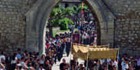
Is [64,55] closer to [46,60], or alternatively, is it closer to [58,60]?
[58,60]

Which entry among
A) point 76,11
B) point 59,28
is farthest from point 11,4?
point 76,11

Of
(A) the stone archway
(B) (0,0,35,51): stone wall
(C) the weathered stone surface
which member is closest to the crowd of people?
(A) the stone archway

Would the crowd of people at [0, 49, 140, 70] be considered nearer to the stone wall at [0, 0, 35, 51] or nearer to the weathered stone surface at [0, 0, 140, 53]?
the weathered stone surface at [0, 0, 140, 53]

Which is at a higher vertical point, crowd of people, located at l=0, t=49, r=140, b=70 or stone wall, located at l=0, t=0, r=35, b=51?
stone wall, located at l=0, t=0, r=35, b=51

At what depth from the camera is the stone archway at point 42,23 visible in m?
25.8

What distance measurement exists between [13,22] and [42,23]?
1.42 metres

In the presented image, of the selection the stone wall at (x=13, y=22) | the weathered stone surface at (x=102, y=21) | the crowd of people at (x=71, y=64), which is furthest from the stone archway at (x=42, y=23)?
the crowd of people at (x=71, y=64)

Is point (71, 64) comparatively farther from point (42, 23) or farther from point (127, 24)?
point (127, 24)

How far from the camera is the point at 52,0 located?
1022 inches

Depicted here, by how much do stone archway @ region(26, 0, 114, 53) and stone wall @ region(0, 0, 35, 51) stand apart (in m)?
0.31

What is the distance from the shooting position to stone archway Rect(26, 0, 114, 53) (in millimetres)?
25781

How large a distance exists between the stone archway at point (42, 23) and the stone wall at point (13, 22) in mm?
313

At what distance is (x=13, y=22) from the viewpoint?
26.2m

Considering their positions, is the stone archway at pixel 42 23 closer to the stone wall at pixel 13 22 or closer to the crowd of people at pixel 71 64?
the stone wall at pixel 13 22
